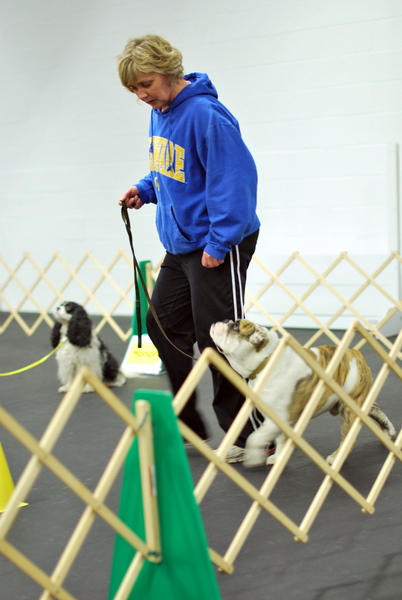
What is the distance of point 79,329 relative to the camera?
3893 millimetres

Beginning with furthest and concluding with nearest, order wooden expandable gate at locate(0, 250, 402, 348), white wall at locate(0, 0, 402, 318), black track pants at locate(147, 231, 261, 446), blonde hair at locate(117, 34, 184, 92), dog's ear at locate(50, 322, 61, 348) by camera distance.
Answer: white wall at locate(0, 0, 402, 318) < wooden expandable gate at locate(0, 250, 402, 348) < dog's ear at locate(50, 322, 61, 348) < black track pants at locate(147, 231, 261, 446) < blonde hair at locate(117, 34, 184, 92)

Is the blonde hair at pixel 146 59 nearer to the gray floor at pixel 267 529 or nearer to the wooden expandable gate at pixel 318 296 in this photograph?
the gray floor at pixel 267 529

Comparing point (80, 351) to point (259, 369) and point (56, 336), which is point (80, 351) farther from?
point (259, 369)

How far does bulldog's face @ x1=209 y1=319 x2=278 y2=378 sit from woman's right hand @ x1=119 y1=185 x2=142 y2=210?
65 cm

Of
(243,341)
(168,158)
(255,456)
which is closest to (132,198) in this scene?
(168,158)

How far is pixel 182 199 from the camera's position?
2541 millimetres

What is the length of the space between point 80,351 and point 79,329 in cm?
12

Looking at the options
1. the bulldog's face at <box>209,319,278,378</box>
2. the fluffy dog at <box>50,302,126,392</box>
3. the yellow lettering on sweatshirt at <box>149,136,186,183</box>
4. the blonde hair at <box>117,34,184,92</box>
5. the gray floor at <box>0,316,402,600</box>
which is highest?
the blonde hair at <box>117,34,184,92</box>

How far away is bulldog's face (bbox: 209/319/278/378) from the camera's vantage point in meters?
2.49

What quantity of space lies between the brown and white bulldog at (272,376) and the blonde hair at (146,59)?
2.75ft

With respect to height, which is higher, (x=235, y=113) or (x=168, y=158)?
(x=235, y=113)

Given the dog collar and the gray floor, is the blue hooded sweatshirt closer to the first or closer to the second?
the dog collar

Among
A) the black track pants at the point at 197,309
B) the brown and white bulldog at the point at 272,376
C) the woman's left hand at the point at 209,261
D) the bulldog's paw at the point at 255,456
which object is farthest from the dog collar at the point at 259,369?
the woman's left hand at the point at 209,261

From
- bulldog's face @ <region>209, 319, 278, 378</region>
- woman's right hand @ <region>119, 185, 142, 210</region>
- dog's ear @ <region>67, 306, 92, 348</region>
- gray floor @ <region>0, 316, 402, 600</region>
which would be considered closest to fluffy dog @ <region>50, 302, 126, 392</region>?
dog's ear @ <region>67, 306, 92, 348</region>
